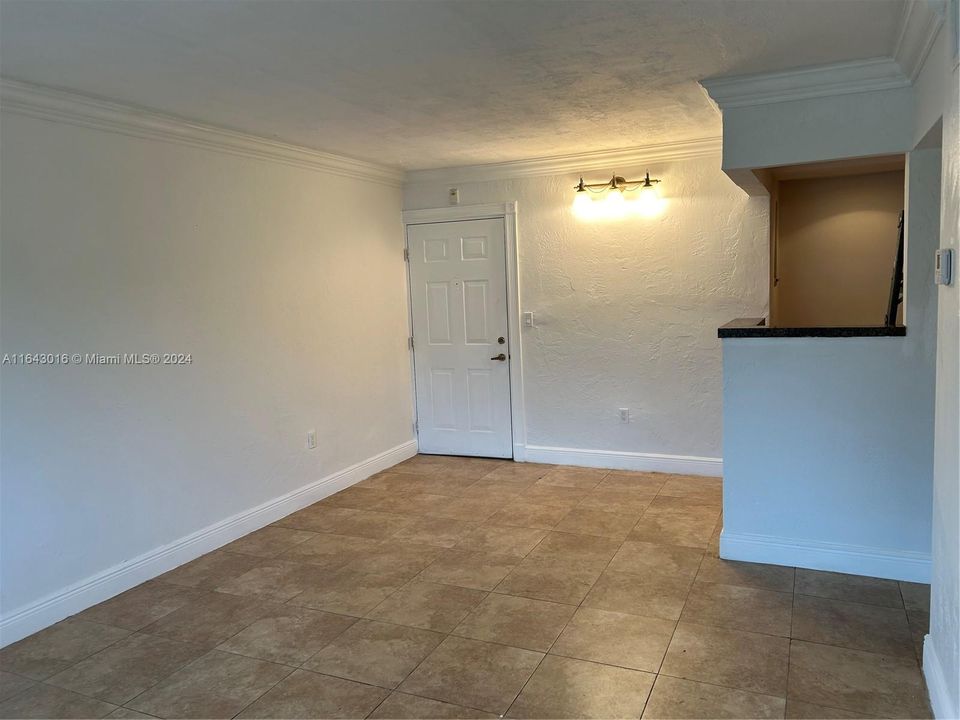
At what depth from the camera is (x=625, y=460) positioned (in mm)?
4926

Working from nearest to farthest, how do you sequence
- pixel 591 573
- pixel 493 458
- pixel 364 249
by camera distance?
pixel 591 573 → pixel 364 249 → pixel 493 458

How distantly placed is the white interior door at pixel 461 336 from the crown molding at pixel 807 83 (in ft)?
7.38

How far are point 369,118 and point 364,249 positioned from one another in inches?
60.0

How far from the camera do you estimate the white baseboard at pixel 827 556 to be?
9.79 ft

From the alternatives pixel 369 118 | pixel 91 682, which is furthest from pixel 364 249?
pixel 91 682

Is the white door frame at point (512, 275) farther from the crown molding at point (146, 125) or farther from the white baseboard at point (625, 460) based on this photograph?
the crown molding at point (146, 125)

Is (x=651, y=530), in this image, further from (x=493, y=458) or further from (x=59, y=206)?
(x=59, y=206)

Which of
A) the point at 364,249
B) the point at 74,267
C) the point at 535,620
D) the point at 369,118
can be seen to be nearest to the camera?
the point at 535,620

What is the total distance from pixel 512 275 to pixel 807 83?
2.50 meters

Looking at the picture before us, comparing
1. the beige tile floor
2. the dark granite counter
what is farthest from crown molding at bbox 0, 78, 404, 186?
the dark granite counter

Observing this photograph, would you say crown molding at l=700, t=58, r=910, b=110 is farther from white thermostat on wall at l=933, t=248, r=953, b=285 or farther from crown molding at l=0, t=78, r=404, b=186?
crown molding at l=0, t=78, r=404, b=186

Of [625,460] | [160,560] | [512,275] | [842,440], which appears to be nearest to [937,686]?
[842,440]

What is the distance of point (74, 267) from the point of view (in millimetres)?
3006

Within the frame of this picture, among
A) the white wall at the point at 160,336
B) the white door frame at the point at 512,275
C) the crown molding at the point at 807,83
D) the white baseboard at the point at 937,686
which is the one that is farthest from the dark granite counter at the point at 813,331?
the white wall at the point at 160,336
